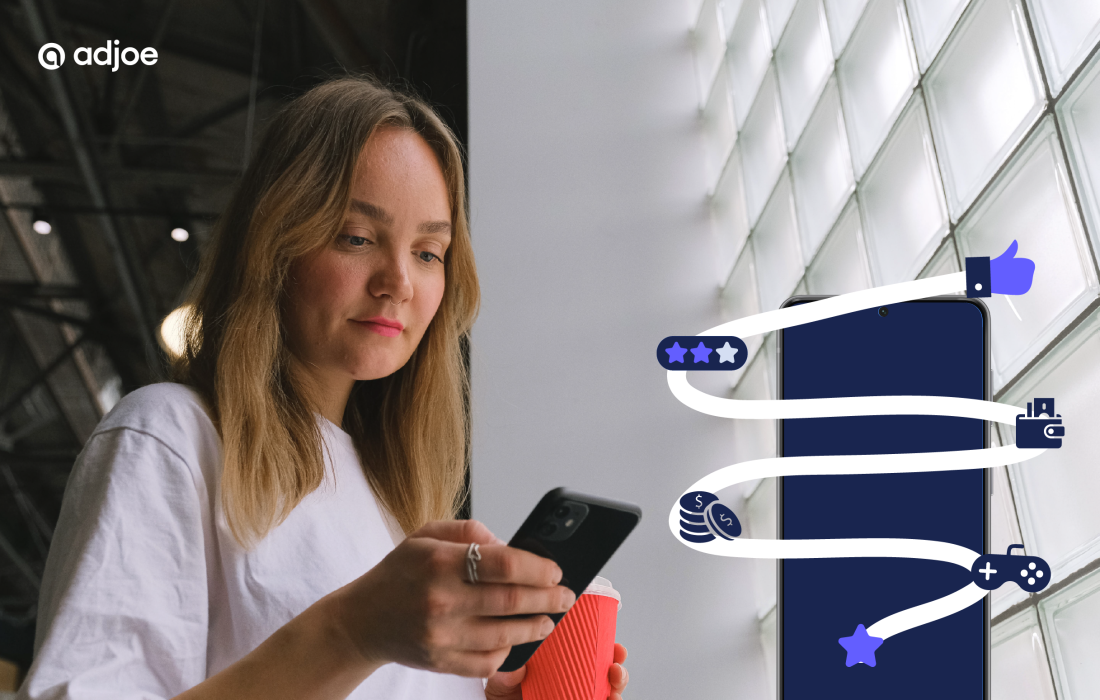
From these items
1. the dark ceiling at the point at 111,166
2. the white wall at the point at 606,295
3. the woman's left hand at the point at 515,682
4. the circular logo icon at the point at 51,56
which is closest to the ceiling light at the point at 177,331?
the woman's left hand at the point at 515,682

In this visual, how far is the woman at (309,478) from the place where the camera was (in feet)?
1.69

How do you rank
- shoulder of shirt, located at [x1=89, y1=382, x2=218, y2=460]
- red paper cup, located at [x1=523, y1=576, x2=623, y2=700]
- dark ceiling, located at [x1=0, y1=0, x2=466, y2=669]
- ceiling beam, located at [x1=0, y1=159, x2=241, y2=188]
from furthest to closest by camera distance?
ceiling beam, located at [x1=0, y1=159, x2=241, y2=188] < dark ceiling, located at [x1=0, y1=0, x2=466, y2=669] < red paper cup, located at [x1=523, y1=576, x2=623, y2=700] < shoulder of shirt, located at [x1=89, y1=382, x2=218, y2=460]

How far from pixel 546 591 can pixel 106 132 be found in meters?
4.37

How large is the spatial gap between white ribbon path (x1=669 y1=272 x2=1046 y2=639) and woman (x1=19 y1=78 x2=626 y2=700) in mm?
253

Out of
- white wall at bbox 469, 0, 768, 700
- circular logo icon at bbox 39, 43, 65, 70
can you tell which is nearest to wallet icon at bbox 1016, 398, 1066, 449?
white wall at bbox 469, 0, 768, 700

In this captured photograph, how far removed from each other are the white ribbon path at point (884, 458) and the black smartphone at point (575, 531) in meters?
0.20

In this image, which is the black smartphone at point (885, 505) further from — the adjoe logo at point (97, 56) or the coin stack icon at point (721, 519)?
the adjoe logo at point (97, 56)

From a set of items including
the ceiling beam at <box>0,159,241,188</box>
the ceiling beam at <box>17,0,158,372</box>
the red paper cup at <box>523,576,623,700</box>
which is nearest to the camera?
the red paper cup at <box>523,576,623,700</box>

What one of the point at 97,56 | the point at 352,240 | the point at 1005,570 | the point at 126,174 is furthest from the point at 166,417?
the point at 126,174

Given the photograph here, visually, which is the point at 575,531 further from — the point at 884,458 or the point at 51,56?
the point at 51,56

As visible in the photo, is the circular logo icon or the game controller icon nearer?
the game controller icon

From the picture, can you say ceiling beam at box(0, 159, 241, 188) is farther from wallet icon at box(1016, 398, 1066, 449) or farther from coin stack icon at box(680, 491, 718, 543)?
wallet icon at box(1016, 398, 1066, 449)

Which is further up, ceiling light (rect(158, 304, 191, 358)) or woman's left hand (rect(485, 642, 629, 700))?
ceiling light (rect(158, 304, 191, 358))

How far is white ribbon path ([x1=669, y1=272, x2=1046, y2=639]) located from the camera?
0.64m
